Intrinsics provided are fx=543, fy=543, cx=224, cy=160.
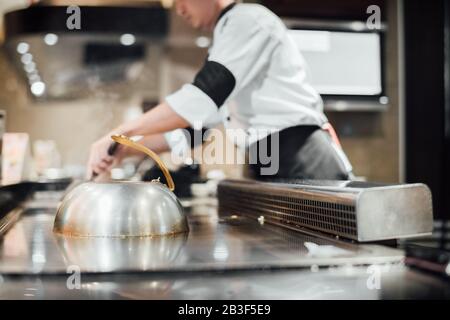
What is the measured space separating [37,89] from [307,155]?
81.5 inches

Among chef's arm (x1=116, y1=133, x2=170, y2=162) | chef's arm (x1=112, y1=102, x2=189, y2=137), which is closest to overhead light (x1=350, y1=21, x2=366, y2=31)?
chef's arm (x1=116, y1=133, x2=170, y2=162)

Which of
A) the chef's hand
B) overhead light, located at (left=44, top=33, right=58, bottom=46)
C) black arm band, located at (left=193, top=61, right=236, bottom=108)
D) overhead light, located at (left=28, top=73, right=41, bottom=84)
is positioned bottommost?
the chef's hand

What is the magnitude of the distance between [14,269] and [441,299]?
19.4 inches

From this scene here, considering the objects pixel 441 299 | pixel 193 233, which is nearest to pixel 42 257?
pixel 193 233

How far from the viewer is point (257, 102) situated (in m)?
1.95

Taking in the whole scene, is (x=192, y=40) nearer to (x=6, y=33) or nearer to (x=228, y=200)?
(x=6, y=33)

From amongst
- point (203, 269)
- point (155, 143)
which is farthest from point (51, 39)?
point (203, 269)

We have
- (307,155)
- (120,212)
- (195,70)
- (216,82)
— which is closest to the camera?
(120,212)

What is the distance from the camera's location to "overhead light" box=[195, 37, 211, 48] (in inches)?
125

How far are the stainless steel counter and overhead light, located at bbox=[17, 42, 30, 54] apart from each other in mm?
Answer: 2261

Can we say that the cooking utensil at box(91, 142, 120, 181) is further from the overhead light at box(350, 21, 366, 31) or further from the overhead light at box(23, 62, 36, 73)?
the overhead light at box(350, 21, 366, 31)

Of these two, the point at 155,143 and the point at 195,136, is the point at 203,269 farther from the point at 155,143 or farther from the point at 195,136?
the point at 195,136

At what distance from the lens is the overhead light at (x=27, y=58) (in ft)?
9.94

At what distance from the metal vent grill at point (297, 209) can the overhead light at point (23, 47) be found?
1.87 meters
